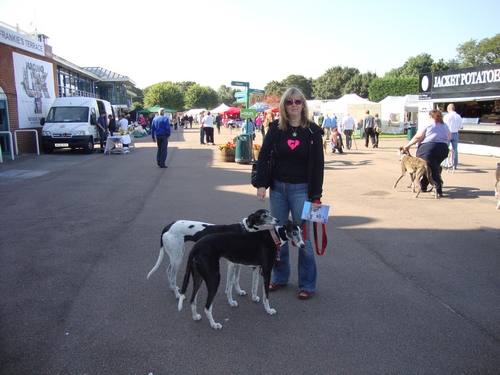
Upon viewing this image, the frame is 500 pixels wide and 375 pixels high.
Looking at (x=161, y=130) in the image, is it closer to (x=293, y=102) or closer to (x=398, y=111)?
(x=293, y=102)

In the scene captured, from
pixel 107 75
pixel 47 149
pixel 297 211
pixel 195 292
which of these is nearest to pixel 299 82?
pixel 107 75

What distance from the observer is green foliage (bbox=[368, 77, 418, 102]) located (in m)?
47.9

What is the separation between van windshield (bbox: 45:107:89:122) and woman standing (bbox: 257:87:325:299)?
1756 cm

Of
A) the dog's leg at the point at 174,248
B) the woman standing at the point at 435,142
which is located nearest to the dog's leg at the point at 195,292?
the dog's leg at the point at 174,248

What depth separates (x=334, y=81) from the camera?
88.0 meters

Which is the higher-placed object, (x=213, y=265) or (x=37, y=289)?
(x=213, y=265)

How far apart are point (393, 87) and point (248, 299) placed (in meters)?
49.7

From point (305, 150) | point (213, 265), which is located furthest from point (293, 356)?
point (305, 150)

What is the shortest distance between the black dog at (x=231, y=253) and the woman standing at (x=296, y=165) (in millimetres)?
453

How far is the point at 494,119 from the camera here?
19547mm

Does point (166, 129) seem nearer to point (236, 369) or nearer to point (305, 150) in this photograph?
point (305, 150)

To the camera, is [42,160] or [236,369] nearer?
[236,369]

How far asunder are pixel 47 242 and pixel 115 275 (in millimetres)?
1866

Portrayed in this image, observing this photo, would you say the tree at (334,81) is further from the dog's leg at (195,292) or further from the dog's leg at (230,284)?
the dog's leg at (195,292)
